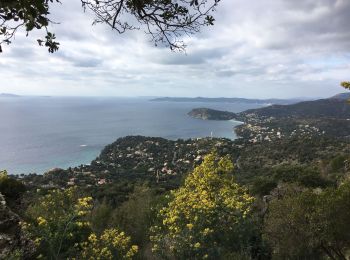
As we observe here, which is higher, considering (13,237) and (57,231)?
(57,231)

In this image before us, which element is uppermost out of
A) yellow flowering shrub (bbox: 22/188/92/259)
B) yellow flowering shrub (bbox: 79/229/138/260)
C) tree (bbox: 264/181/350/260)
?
yellow flowering shrub (bbox: 22/188/92/259)

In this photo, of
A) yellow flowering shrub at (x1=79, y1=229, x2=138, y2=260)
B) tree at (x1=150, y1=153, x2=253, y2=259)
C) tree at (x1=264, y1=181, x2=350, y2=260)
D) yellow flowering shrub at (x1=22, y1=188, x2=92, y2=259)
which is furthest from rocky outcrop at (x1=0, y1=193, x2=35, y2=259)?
tree at (x1=264, y1=181, x2=350, y2=260)

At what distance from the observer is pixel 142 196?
31.1m

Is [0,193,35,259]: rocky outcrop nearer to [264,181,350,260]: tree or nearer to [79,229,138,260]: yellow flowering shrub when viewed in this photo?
[79,229,138,260]: yellow flowering shrub

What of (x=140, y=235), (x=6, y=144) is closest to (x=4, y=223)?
(x=140, y=235)

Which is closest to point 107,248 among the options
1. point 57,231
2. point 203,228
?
point 57,231

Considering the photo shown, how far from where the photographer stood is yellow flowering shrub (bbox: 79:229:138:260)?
8.37 meters

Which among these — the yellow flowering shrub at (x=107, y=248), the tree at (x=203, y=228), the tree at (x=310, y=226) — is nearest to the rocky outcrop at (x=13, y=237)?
the yellow flowering shrub at (x=107, y=248)

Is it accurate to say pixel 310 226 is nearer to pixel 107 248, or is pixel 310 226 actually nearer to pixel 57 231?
pixel 107 248

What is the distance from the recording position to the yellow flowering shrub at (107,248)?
27.5 ft

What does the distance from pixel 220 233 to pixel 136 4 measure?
7370 mm

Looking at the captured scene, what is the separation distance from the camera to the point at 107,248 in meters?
8.73

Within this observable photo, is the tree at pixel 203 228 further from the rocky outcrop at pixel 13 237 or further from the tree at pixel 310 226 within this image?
the rocky outcrop at pixel 13 237

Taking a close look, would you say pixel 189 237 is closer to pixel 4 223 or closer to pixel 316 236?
pixel 4 223
